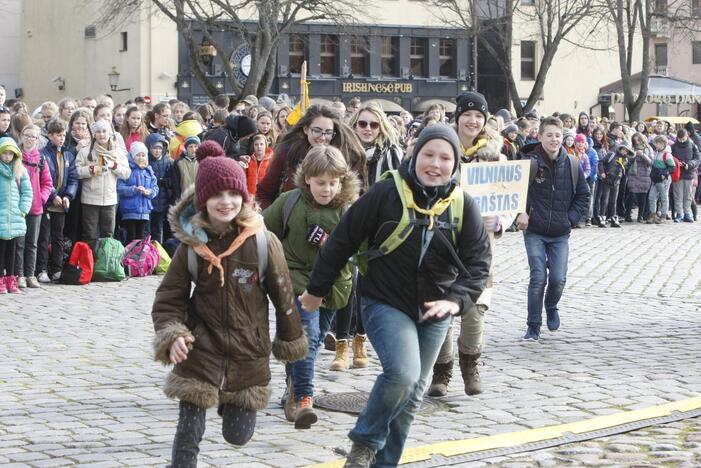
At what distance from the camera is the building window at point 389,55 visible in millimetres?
57594

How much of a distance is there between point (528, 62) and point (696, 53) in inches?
882

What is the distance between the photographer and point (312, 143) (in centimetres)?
875

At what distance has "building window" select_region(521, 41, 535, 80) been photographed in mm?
60469

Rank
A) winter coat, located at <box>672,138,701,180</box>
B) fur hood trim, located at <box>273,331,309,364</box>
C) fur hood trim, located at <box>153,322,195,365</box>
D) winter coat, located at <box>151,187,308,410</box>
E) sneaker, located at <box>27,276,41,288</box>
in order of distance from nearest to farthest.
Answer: fur hood trim, located at <box>153,322,195,365</box>
winter coat, located at <box>151,187,308,410</box>
fur hood trim, located at <box>273,331,309,364</box>
sneaker, located at <box>27,276,41,288</box>
winter coat, located at <box>672,138,701,180</box>

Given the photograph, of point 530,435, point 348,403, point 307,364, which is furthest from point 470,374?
point 307,364

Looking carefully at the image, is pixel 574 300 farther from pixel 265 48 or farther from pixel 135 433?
pixel 265 48

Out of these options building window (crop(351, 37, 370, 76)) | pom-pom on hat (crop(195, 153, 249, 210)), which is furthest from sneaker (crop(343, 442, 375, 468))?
building window (crop(351, 37, 370, 76))

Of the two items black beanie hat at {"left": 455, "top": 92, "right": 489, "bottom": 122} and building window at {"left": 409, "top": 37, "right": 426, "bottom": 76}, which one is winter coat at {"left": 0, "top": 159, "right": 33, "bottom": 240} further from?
building window at {"left": 409, "top": 37, "right": 426, "bottom": 76}

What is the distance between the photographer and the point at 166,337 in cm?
578

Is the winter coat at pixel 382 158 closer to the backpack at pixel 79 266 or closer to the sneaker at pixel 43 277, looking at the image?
the backpack at pixel 79 266

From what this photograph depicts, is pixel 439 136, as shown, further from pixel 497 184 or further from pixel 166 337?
pixel 497 184

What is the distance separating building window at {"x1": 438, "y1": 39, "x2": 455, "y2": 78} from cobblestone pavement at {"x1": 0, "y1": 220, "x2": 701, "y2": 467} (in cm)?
4476

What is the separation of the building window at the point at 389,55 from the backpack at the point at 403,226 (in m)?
51.8

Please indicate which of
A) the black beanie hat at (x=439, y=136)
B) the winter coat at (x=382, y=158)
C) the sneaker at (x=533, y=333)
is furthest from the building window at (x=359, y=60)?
the black beanie hat at (x=439, y=136)
